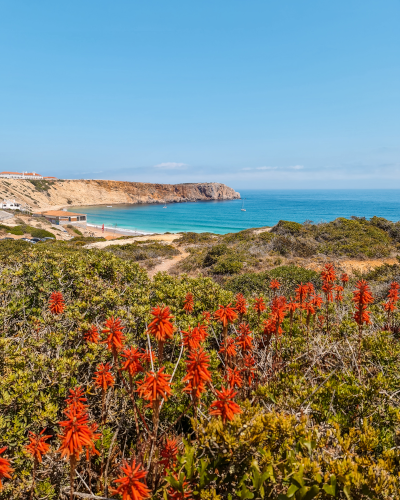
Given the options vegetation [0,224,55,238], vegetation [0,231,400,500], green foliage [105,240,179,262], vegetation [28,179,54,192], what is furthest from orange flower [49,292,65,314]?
vegetation [28,179,54,192]

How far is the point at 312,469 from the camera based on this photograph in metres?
1.54

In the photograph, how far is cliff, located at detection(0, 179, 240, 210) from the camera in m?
81.7

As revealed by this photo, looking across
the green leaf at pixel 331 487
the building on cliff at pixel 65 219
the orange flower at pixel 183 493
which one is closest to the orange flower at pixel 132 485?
the orange flower at pixel 183 493

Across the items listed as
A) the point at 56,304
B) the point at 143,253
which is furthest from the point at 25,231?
the point at 56,304

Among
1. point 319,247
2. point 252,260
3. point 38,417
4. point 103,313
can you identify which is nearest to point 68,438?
point 38,417

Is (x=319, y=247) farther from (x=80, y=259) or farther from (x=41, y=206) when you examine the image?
(x=41, y=206)

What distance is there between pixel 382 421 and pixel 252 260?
13.9m

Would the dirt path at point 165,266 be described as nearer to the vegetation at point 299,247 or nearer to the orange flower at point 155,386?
the vegetation at point 299,247

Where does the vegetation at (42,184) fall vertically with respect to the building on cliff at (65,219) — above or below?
above

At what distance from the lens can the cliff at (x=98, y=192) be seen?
8169 centimetres

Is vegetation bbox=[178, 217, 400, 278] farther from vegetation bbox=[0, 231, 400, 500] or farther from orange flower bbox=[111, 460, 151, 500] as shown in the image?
orange flower bbox=[111, 460, 151, 500]

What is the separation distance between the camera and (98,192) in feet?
346

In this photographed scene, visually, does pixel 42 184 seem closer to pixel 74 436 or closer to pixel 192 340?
pixel 192 340

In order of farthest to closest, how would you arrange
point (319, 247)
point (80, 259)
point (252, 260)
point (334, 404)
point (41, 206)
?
point (41, 206) → point (319, 247) → point (252, 260) → point (80, 259) → point (334, 404)
